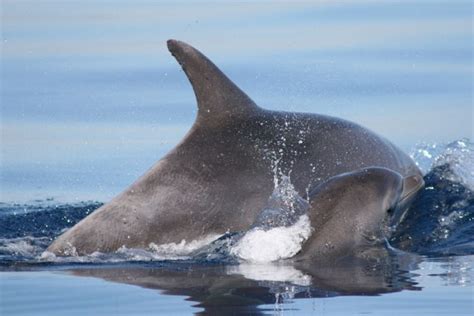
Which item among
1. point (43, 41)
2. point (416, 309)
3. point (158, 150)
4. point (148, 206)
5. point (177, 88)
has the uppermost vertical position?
point (43, 41)

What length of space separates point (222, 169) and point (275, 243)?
2328 millimetres

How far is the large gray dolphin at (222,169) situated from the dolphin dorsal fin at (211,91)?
0.5 inches

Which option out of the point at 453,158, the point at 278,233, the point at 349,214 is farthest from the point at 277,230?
the point at 453,158

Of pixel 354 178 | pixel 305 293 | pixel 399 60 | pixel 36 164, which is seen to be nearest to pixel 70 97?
pixel 36 164

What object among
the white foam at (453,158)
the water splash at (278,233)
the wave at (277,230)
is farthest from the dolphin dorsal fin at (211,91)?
the white foam at (453,158)

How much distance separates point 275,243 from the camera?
17.2 metres

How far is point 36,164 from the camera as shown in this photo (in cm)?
2602

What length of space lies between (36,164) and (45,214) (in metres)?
4.31

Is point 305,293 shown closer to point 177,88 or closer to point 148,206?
point 148,206

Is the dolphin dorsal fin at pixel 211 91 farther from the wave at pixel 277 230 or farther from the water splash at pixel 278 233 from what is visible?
the water splash at pixel 278 233

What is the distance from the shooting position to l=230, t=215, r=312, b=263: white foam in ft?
55.5

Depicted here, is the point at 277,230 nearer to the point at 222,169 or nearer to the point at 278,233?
the point at 278,233

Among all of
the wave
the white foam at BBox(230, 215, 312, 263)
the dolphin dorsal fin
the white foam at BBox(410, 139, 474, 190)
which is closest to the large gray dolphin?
the dolphin dorsal fin

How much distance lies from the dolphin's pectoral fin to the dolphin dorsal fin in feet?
8.60
